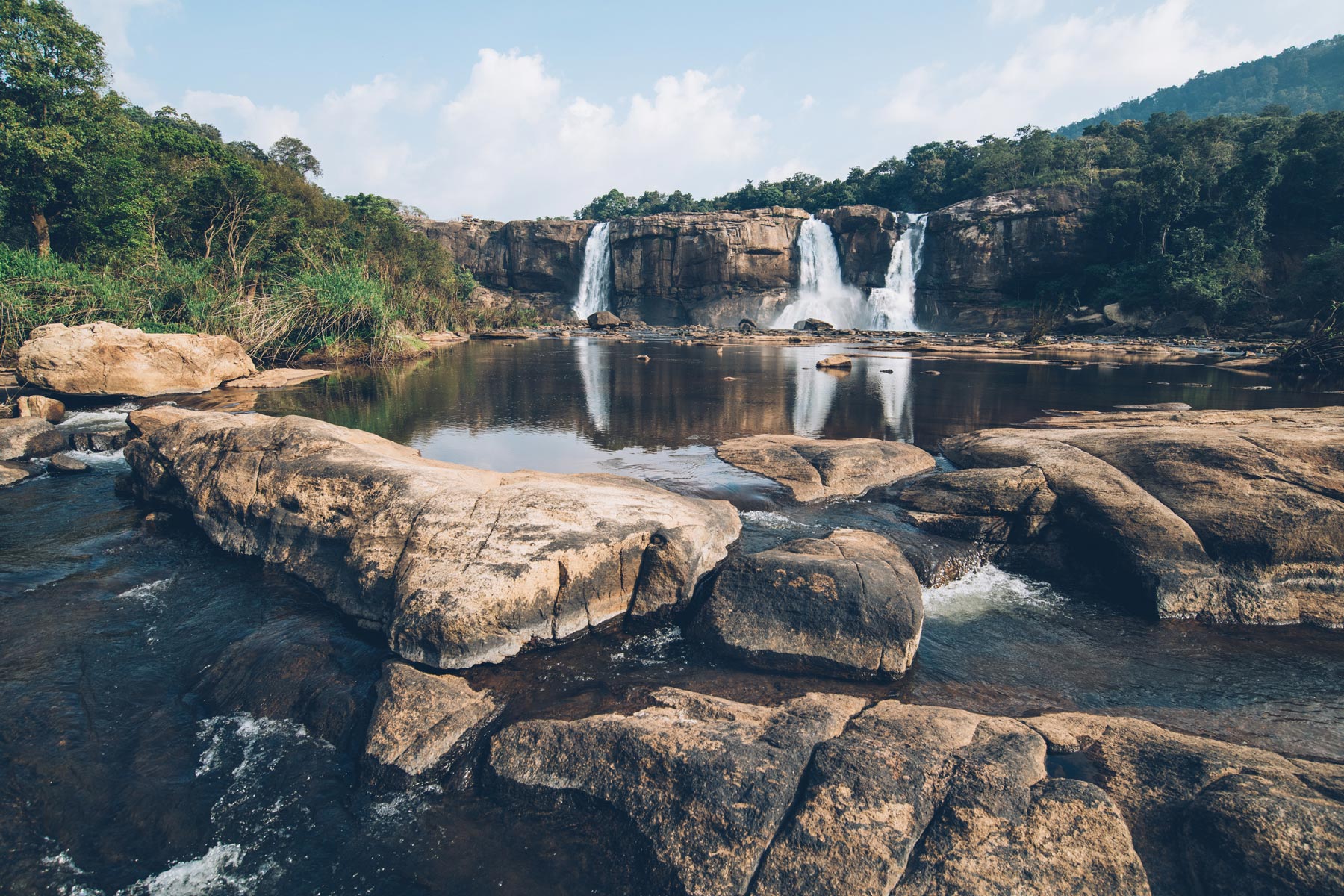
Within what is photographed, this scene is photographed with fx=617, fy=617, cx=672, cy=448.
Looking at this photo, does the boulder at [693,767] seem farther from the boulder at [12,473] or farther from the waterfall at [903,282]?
the waterfall at [903,282]

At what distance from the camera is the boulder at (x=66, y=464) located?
10.2 m

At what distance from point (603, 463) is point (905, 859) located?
8.52 m

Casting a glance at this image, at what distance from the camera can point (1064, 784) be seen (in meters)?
3.45

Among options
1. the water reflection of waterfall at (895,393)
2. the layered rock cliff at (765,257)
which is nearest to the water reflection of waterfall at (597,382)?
the water reflection of waterfall at (895,393)

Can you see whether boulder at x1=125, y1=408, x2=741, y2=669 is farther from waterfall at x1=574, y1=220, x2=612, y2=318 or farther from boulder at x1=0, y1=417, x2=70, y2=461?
waterfall at x1=574, y1=220, x2=612, y2=318

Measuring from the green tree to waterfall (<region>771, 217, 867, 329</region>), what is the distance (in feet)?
149

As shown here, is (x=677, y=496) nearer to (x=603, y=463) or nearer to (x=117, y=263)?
(x=603, y=463)

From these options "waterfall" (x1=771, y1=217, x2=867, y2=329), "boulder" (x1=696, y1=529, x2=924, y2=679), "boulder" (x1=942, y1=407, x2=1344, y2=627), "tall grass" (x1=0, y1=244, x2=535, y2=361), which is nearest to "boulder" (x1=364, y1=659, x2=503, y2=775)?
"boulder" (x1=696, y1=529, x2=924, y2=679)

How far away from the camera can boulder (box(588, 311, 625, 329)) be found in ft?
175

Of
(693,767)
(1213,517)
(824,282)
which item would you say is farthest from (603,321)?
(693,767)

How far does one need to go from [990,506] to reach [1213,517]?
211 cm

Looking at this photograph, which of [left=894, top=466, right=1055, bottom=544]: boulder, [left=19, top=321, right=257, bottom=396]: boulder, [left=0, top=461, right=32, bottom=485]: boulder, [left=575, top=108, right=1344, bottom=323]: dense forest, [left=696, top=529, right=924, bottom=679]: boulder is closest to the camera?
[left=696, top=529, right=924, bottom=679]: boulder

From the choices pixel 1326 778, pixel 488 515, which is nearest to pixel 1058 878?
pixel 1326 778

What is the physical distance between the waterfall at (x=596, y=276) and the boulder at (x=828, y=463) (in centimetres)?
5393
